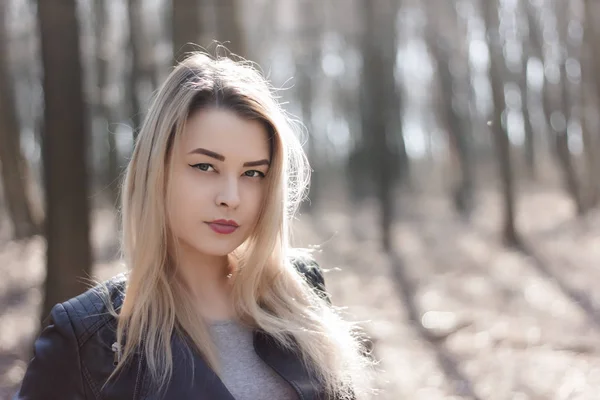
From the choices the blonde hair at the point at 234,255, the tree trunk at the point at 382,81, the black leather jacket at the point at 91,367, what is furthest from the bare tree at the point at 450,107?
the black leather jacket at the point at 91,367

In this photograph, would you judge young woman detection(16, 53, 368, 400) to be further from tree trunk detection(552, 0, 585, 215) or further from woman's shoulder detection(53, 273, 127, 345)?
tree trunk detection(552, 0, 585, 215)

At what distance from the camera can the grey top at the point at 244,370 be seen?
2.19m

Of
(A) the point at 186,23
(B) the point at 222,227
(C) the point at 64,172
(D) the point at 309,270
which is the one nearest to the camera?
(B) the point at 222,227

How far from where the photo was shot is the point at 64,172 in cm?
527

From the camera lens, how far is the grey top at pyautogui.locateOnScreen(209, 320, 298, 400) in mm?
2186

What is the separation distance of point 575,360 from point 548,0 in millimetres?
20158

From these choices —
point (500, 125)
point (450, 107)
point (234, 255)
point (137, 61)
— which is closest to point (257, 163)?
point (234, 255)

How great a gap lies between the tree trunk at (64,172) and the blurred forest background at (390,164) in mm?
11

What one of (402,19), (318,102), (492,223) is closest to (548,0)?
(402,19)

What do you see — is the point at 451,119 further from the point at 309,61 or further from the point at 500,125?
the point at 500,125

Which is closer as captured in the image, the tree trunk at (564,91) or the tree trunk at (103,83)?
the tree trunk at (103,83)

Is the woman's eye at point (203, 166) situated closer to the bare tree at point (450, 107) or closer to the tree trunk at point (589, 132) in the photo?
the tree trunk at point (589, 132)

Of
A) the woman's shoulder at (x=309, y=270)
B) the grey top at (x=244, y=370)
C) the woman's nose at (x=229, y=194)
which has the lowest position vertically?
the grey top at (x=244, y=370)

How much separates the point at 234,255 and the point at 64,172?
3.16 metres
